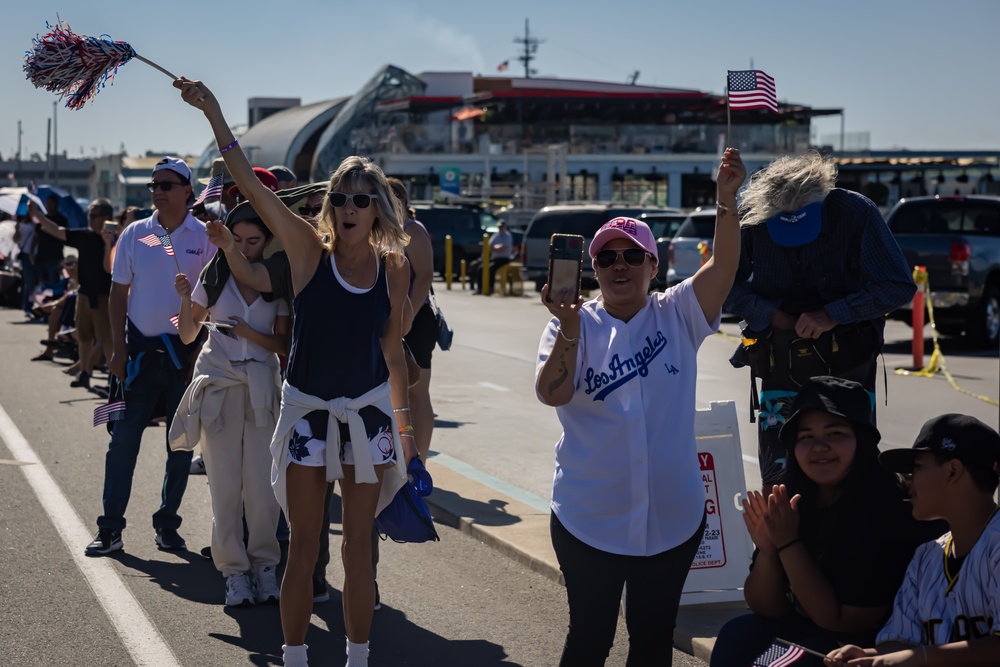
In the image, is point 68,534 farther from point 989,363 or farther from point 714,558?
point 989,363

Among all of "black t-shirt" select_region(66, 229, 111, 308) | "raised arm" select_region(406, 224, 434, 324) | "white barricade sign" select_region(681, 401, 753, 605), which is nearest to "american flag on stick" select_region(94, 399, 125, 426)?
"raised arm" select_region(406, 224, 434, 324)

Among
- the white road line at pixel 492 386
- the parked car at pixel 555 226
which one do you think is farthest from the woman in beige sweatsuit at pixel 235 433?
the parked car at pixel 555 226

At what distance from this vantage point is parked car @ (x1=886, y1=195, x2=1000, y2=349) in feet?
56.7

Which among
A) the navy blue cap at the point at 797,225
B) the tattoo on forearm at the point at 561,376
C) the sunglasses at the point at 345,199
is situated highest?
the sunglasses at the point at 345,199

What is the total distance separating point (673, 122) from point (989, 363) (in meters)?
56.5

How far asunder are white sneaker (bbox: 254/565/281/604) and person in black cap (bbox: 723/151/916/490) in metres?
2.41

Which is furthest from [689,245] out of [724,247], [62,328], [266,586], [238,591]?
[724,247]

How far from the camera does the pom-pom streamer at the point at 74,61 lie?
206 inches

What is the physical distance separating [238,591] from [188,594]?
0.33m

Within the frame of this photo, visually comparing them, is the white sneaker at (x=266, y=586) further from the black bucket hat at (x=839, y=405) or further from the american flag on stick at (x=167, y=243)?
the black bucket hat at (x=839, y=405)

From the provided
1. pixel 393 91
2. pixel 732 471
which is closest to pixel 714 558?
pixel 732 471

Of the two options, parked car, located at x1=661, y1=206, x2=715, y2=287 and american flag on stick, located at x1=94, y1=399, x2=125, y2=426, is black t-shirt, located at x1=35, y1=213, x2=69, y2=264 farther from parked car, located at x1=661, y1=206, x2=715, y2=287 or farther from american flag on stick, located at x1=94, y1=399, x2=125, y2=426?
american flag on stick, located at x1=94, y1=399, x2=125, y2=426

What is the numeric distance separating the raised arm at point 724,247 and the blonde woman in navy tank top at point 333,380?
131 centimetres

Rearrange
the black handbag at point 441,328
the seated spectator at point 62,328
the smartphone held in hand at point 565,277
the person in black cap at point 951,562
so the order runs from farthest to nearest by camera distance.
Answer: the seated spectator at point 62,328
the black handbag at point 441,328
the smartphone held in hand at point 565,277
the person in black cap at point 951,562
